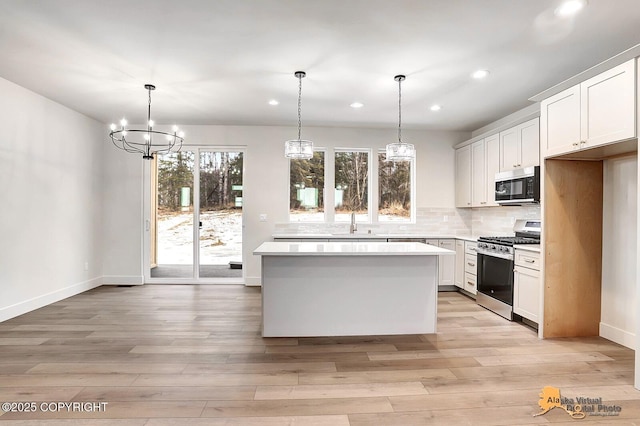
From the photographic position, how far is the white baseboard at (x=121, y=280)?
5.52 meters

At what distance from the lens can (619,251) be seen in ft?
10.4

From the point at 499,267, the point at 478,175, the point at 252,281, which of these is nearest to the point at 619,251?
the point at 499,267

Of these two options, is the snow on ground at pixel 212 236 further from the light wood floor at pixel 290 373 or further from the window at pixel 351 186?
the light wood floor at pixel 290 373

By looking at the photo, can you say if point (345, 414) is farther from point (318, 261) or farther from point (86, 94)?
point (86, 94)

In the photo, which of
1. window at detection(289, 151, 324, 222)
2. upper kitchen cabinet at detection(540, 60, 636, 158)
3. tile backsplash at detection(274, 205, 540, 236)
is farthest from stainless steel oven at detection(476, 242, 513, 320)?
window at detection(289, 151, 324, 222)

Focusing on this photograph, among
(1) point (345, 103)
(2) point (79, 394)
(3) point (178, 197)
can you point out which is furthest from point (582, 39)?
(3) point (178, 197)

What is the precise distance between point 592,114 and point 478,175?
2.39m

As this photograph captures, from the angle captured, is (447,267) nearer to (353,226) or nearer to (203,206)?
(353,226)

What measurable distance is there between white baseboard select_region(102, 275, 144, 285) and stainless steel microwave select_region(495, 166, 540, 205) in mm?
5636

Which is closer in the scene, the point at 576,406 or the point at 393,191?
the point at 576,406

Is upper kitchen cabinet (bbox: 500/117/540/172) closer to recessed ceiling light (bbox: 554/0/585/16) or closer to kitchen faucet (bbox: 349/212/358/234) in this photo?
recessed ceiling light (bbox: 554/0/585/16)

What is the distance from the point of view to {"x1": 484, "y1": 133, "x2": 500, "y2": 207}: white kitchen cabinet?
471 centimetres

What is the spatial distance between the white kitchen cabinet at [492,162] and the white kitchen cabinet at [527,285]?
124 cm

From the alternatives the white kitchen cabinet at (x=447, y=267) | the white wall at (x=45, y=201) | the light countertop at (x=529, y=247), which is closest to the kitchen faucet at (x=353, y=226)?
the white kitchen cabinet at (x=447, y=267)
